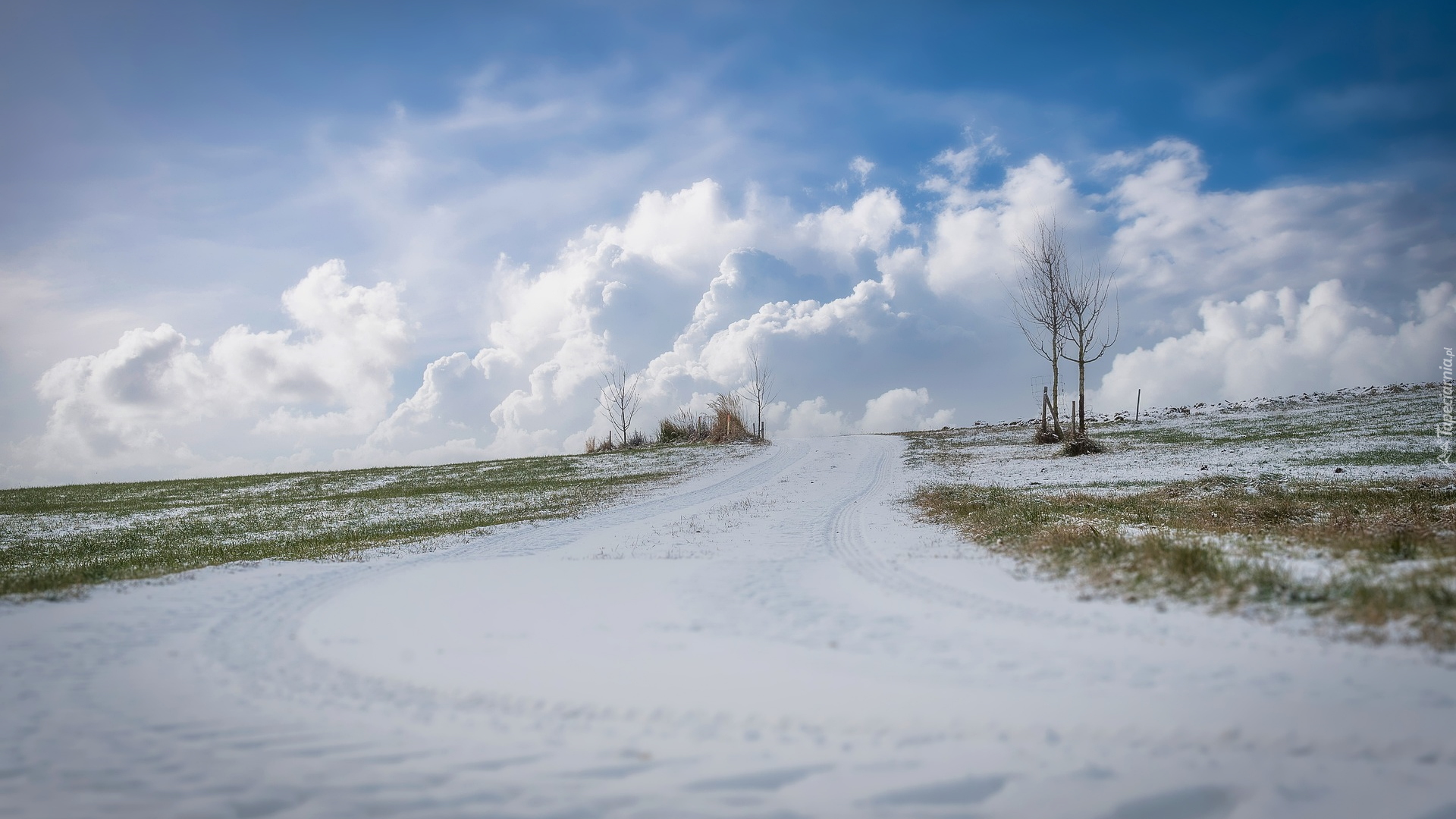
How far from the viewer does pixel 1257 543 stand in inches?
337

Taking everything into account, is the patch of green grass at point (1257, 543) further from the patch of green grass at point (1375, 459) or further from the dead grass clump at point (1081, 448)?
the dead grass clump at point (1081, 448)

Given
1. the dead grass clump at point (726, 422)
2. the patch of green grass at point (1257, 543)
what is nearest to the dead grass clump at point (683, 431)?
the dead grass clump at point (726, 422)

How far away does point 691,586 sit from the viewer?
27.7ft

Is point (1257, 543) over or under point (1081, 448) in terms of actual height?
under

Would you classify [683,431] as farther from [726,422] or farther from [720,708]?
[720,708]

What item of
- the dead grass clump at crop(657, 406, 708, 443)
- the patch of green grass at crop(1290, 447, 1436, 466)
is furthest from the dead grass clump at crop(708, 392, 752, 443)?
the patch of green grass at crop(1290, 447, 1436, 466)

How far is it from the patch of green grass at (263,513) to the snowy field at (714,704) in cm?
456

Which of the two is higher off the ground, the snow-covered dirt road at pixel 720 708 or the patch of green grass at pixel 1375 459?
the patch of green grass at pixel 1375 459

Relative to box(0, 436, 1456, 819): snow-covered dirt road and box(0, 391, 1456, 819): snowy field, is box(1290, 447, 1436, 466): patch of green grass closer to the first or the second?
box(0, 391, 1456, 819): snowy field

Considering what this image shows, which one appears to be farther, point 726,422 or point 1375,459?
point 726,422

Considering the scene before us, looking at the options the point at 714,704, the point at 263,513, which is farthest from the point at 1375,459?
the point at 263,513

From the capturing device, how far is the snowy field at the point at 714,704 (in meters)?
3.61

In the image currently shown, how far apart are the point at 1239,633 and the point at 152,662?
933 cm

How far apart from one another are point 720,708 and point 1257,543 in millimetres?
7783
